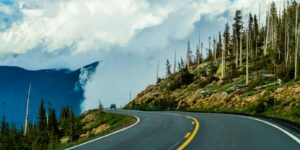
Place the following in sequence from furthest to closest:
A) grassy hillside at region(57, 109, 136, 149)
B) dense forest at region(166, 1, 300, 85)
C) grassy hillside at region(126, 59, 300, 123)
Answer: dense forest at region(166, 1, 300, 85), grassy hillside at region(126, 59, 300, 123), grassy hillside at region(57, 109, 136, 149)

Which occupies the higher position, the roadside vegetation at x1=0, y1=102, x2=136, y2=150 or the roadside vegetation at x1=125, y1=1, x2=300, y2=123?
the roadside vegetation at x1=125, y1=1, x2=300, y2=123

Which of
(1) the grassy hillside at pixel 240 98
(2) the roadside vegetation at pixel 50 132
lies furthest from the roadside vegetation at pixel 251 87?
(2) the roadside vegetation at pixel 50 132

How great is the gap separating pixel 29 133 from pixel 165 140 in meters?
69.4

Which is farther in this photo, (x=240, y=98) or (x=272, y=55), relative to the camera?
(x=272, y=55)

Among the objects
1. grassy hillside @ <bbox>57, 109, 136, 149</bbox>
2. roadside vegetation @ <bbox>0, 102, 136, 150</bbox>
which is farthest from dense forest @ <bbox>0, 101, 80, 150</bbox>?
grassy hillside @ <bbox>57, 109, 136, 149</bbox>

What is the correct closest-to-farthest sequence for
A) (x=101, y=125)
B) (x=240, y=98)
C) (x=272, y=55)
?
(x=240, y=98)
(x=101, y=125)
(x=272, y=55)

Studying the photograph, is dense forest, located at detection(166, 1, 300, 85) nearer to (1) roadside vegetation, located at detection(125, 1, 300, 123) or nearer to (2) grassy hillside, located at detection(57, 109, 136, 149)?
(1) roadside vegetation, located at detection(125, 1, 300, 123)

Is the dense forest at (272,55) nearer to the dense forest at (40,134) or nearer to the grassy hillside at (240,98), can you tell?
the grassy hillside at (240,98)

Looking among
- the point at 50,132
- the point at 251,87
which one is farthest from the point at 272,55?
the point at 50,132

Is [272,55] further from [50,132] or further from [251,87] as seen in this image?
[50,132]

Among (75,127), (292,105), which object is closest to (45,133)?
(75,127)

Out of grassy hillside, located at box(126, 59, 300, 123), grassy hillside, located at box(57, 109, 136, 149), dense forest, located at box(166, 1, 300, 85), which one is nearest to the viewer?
grassy hillside, located at box(57, 109, 136, 149)

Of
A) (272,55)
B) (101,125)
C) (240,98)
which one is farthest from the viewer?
(272,55)

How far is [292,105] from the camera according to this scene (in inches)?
1308
